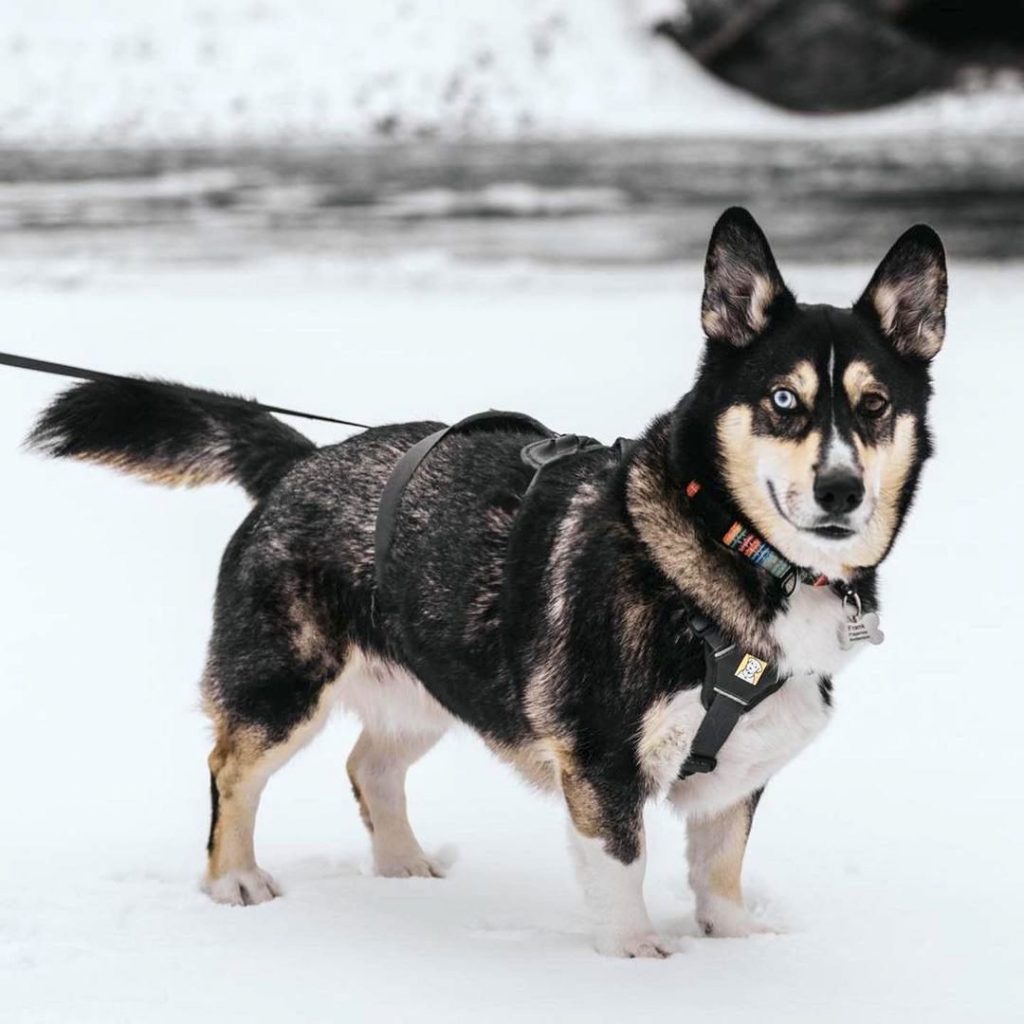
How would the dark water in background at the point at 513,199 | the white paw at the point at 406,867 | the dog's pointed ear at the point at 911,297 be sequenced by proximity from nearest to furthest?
the dog's pointed ear at the point at 911,297 → the white paw at the point at 406,867 → the dark water in background at the point at 513,199

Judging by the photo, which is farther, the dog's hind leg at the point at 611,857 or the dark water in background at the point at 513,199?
the dark water in background at the point at 513,199

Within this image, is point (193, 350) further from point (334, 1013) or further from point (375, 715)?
point (334, 1013)

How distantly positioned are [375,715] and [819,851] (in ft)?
4.74

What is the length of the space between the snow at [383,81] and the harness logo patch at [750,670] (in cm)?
1057

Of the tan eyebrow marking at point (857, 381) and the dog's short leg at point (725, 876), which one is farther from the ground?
the tan eyebrow marking at point (857, 381)

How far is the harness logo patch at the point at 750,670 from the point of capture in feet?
12.6

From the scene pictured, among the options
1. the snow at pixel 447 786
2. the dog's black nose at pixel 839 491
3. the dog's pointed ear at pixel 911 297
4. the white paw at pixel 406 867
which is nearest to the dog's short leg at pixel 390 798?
the white paw at pixel 406 867

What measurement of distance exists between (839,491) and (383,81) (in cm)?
1117

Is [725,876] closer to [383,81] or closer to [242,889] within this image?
[242,889]

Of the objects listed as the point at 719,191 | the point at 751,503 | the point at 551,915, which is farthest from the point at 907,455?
the point at 719,191

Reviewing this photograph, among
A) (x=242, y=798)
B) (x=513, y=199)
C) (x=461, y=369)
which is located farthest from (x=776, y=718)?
(x=513, y=199)

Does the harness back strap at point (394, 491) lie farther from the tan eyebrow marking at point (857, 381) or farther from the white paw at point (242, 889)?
the tan eyebrow marking at point (857, 381)

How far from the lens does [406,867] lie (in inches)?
193

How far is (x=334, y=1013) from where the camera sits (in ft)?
11.9
